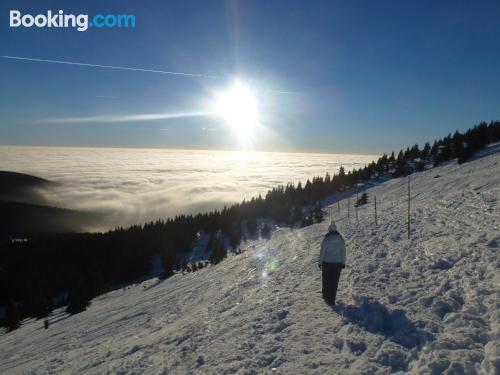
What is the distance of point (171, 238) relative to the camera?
351ft

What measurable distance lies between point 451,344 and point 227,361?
5.07 meters

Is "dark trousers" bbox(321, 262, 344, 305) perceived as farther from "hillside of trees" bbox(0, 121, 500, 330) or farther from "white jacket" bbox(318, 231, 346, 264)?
"hillside of trees" bbox(0, 121, 500, 330)

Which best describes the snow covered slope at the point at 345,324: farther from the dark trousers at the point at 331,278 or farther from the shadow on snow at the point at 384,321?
the dark trousers at the point at 331,278

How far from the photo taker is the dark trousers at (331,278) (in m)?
9.98

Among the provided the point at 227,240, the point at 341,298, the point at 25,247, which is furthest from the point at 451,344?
the point at 25,247

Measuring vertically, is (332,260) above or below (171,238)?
above

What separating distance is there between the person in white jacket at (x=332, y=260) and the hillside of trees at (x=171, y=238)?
72020 mm

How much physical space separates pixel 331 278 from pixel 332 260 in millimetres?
654

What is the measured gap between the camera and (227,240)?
92.5m

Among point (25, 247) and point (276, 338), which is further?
point (25, 247)

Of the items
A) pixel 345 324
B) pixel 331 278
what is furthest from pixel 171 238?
pixel 345 324

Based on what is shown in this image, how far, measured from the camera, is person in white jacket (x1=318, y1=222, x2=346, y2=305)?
32.5ft

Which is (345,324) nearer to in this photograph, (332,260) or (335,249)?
(332,260)

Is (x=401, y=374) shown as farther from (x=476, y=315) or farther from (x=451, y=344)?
(x=476, y=315)
